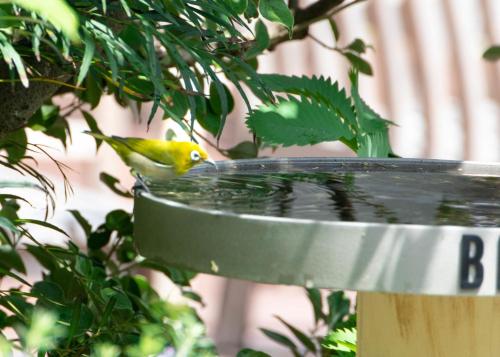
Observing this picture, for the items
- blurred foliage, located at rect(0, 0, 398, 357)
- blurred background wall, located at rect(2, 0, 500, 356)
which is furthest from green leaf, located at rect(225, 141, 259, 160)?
blurred background wall, located at rect(2, 0, 500, 356)

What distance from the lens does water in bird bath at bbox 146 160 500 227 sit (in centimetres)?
128

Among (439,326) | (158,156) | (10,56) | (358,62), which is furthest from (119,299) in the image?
(358,62)

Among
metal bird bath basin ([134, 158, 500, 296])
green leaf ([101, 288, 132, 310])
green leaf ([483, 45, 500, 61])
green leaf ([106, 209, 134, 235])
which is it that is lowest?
green leaf ([101, 288, 132, 310])

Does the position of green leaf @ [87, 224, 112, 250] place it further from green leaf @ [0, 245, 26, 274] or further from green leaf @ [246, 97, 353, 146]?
green leaf @ [246, 97, 353, 146]

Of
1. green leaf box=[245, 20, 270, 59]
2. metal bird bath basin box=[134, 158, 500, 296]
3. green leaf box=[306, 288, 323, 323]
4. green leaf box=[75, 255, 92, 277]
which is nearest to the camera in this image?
metal bird bath basin box=[134, 158, 500, 296]

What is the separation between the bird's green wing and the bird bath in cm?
5

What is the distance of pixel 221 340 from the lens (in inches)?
144

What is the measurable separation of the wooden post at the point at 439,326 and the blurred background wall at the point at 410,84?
7.27 ft

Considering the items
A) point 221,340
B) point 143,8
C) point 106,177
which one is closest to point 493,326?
point 143,8

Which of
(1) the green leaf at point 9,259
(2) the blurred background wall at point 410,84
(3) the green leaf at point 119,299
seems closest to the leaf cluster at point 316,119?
(3) the green leaf at point 119,299

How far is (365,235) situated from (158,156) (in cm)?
58

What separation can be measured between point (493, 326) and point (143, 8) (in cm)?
64

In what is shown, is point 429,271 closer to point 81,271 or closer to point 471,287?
point 471,287

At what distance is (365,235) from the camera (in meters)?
1.05
